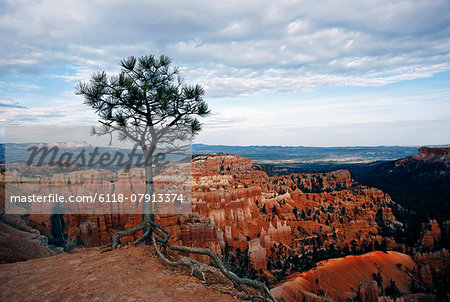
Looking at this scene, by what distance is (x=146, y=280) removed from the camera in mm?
5465

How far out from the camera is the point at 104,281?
5285mm

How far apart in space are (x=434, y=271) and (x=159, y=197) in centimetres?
3259

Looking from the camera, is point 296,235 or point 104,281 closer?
point 104,281

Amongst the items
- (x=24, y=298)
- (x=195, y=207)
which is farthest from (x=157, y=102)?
(x=195, y=207)

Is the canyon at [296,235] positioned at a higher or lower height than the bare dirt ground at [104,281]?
lower

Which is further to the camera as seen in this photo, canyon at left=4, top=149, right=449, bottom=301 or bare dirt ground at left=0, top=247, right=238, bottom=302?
canyon at left=4, top=149, right=449, bottom=301

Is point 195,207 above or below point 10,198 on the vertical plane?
below

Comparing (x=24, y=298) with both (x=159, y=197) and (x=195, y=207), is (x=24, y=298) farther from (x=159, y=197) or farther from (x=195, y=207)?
(x=195, y=207)

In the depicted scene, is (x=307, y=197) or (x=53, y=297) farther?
(x=307, y=197)

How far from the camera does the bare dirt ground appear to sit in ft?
16.0

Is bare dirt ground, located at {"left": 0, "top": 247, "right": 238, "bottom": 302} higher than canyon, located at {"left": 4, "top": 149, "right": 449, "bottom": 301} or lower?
higher

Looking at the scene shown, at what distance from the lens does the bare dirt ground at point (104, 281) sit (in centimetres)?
487

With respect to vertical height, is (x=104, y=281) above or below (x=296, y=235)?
above

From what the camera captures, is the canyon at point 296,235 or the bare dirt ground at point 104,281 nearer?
the bare dirt ground at point 104,281
